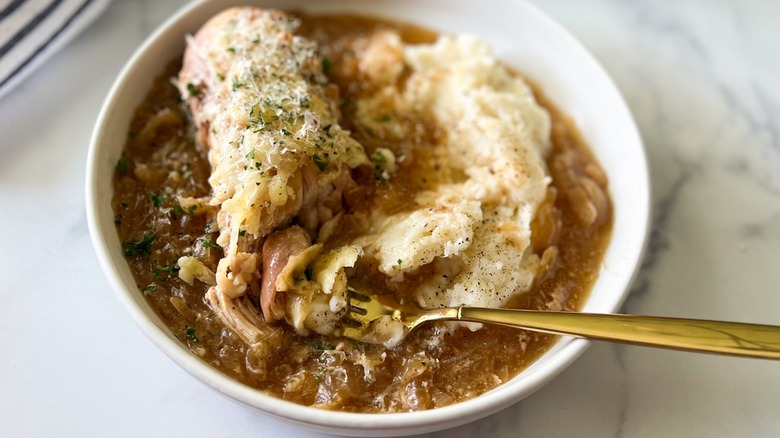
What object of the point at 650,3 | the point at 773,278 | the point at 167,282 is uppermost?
the point at 167,282

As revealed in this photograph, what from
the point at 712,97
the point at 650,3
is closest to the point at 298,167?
the point at 712,97

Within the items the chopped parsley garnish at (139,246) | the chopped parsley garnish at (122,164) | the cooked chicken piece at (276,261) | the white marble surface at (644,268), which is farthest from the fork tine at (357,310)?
the chopped parsley garnish at (122,164)

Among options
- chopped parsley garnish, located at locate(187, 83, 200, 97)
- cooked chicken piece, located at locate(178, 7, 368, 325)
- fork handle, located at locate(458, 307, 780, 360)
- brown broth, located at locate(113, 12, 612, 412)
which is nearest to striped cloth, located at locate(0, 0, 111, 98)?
brown broth, located at locate(113, 12, 612, 412)

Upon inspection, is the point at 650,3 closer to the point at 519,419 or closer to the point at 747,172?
the point at 747,172

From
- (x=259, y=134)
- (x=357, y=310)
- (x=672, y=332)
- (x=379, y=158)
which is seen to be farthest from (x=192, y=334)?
(x=672, y=332)

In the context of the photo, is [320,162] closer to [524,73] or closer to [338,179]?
[338,179]

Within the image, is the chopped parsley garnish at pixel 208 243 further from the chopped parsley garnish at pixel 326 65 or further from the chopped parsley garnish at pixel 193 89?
the chopped parsley garnish at pixel 326 65
